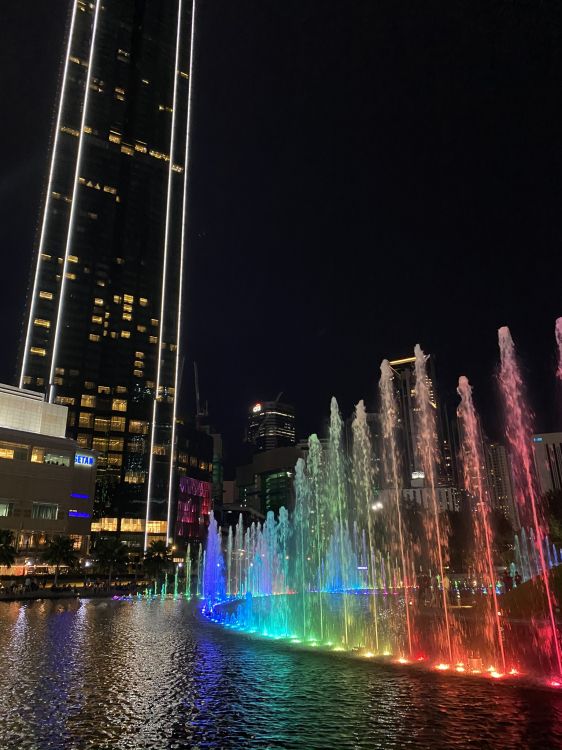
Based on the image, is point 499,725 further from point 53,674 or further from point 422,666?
point 53,674

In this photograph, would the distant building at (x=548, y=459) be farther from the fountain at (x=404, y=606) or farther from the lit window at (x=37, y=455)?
the lit window at (x=37, y=455)

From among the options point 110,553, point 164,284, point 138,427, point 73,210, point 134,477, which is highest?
point 73,210

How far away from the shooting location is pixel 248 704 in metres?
10.1

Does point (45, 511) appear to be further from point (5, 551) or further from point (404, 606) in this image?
point (404, 606)

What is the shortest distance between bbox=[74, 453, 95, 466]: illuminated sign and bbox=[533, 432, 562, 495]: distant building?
102 meters

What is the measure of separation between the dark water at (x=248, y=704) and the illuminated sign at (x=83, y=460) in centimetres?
7284

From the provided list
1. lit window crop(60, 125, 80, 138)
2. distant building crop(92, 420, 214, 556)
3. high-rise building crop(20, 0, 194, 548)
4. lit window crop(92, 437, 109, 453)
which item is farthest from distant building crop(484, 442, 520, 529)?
lit window crop(60, 125, 80, 138)

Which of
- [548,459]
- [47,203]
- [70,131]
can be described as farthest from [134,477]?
[548,459]

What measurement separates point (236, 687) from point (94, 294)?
115 metres

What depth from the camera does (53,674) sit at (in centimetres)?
1284

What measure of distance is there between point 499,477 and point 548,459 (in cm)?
2011

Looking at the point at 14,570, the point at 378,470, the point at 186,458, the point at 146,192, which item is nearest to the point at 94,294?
the point at 146,192

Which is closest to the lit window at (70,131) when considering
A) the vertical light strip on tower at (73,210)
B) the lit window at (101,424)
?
the vertical light strip on tower at (73,210)

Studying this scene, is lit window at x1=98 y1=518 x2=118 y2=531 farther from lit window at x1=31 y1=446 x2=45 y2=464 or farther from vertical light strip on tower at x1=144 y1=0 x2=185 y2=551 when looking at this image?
lit window at x1=31 y1=446 x2=45 y2=464
